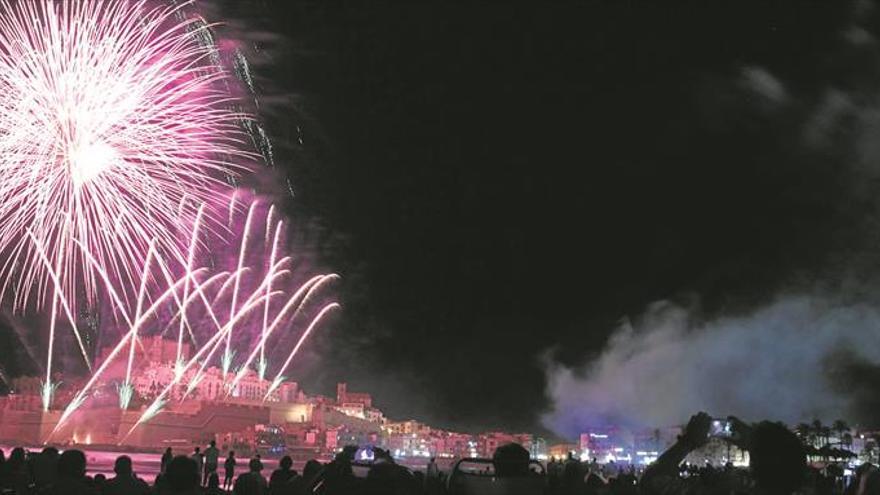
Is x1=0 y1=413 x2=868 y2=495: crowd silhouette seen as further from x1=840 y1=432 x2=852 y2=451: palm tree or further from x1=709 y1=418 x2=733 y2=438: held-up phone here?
x1=840 y1=432 x2=852 y2=451: palm tree

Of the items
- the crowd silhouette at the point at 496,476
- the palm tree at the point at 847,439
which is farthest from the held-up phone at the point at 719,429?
the palm tree at the point at 847,439

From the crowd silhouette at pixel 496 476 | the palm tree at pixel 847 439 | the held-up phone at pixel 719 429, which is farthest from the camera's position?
the palm tree at pixel 847 439

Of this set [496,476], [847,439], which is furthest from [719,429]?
[847,439]

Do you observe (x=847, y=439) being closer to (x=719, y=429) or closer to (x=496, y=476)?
(x=719, y=429)

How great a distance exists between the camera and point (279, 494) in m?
6.46

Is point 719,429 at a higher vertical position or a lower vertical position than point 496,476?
higher

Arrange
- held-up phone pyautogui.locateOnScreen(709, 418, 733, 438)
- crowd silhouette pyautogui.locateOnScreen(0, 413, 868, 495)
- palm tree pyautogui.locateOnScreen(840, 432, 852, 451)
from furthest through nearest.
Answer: palm tree pyautogui.locateOnScreen(840, 432, 852, 451) < held-up phone pyautogui.locateOnScreen(709, 418, 733, 438) < crowd silhouette pyautogui.locateOnScreen(0, 413, 868, 495)

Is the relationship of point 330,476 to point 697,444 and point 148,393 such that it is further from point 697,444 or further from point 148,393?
point 148,393

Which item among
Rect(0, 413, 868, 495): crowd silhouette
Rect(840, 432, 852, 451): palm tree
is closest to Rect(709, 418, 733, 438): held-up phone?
Rect(0, 413, 868, 495): crowd silhouette

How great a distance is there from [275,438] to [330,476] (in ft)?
252

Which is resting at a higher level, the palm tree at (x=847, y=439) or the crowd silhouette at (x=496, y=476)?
the crowd silhouette at (x=496, y=476)

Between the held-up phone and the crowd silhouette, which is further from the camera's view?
the held-up phone

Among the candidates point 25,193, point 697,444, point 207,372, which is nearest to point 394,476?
point 697,444

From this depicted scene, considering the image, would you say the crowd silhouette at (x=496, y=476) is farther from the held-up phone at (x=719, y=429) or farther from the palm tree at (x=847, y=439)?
the palm tree at (x=847, y=439)
